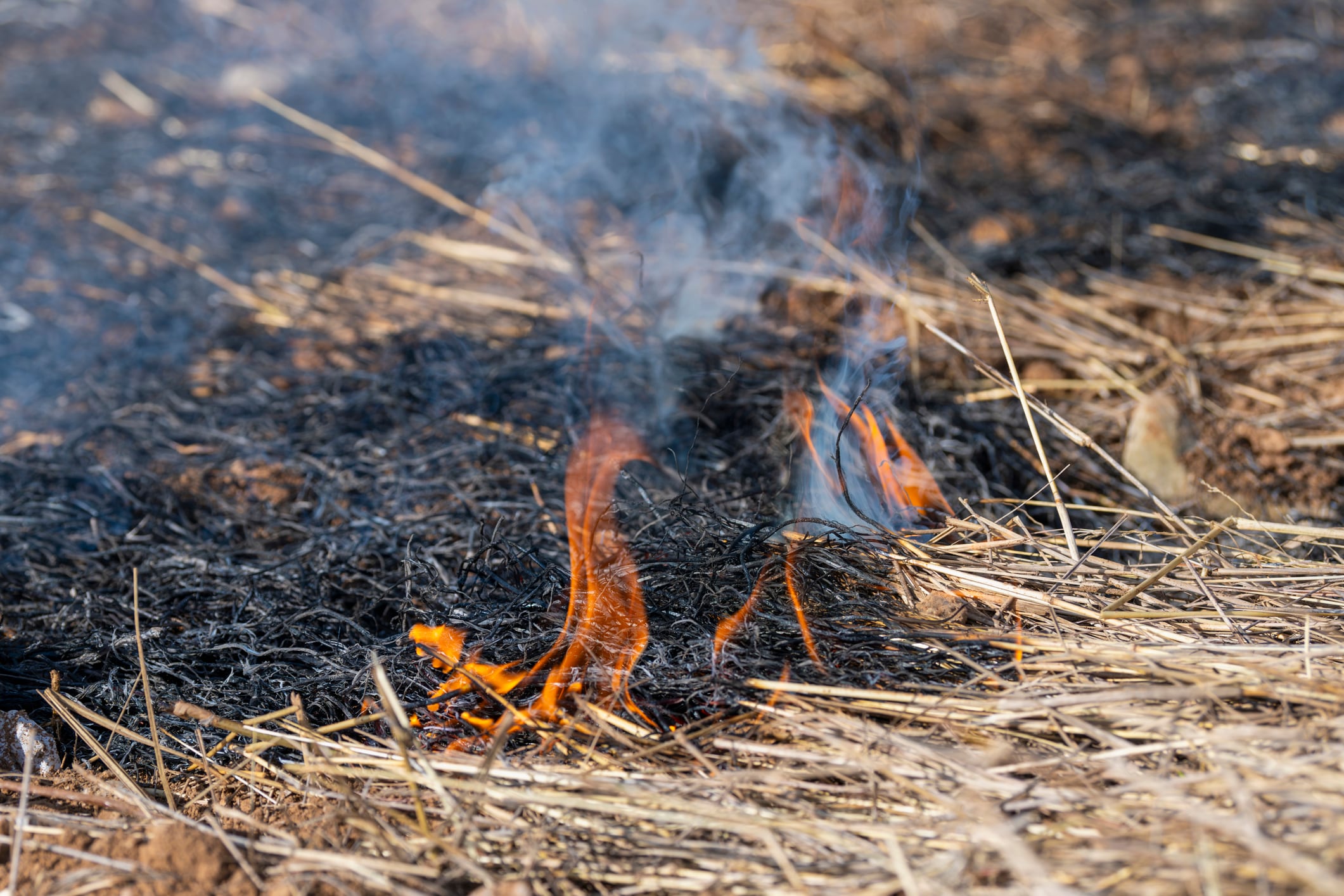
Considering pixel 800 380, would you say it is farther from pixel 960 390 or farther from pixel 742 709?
pixel 742 709

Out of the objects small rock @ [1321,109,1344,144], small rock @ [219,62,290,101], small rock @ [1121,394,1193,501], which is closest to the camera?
small rock @ [1121,394,1193,501]

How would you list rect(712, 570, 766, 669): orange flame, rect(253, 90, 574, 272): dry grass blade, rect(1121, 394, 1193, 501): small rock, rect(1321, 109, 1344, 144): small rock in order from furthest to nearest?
rect(1321, 109, 1344, 144): small rock
rect(253, 90, 574, 272): dry grass blade
rect(1121, 394, 1193, 501): small rock
rect(712, 570, 766, 669): orange flame

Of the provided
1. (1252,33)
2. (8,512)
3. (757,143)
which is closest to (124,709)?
(8,512)

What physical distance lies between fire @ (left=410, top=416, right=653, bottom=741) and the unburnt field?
1 centimetres

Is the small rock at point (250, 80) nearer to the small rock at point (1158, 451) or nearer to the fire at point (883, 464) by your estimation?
the fire at point (883, 464)

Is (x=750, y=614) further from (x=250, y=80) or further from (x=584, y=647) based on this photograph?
(x=250, y=80)

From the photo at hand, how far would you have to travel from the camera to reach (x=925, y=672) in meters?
1.97

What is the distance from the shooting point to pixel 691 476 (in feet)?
9.72

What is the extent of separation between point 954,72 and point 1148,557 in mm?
4897

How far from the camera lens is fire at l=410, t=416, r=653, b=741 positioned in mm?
2025

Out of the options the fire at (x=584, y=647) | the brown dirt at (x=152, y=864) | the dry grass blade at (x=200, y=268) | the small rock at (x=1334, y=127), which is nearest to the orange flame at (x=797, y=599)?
the fire at (x=584, y=647)

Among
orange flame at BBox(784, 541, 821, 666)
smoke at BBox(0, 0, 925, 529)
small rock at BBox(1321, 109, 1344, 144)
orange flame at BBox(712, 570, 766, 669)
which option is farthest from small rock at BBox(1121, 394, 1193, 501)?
Answer: small rock at BBox(1321, 109, 1344, 144)

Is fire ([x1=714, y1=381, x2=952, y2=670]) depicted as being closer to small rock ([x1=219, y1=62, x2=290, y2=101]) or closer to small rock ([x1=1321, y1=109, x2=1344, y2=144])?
small rock ([x1=1321, y1=109, x2=1344, y2=144])

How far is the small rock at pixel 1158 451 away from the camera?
295 cm
